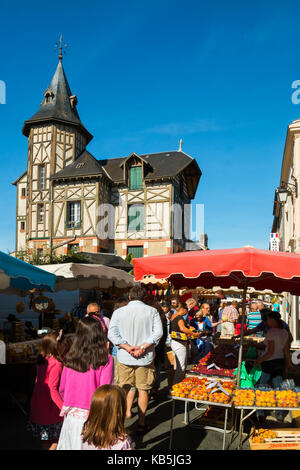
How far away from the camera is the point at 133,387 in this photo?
4746mm

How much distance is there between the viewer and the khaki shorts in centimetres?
459

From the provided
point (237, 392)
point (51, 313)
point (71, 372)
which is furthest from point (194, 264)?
point (51, 313)

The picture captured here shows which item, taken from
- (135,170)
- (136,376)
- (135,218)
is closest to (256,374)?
(136,376)

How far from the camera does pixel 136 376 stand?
4.62m

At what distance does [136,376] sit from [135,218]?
75.4 ft

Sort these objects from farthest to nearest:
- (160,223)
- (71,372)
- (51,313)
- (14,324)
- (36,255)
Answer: (160,223) → (36,255) → (51,313) → (14,324) → (71,372)

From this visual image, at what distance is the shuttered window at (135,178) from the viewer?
27734mm

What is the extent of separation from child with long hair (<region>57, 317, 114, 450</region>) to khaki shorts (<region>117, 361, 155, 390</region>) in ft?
4.40

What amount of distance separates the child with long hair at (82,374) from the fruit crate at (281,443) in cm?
191

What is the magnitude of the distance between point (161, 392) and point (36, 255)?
19.5 meters

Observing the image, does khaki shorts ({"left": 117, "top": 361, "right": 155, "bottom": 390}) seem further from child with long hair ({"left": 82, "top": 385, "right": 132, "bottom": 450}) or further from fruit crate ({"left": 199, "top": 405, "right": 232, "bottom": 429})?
child with long hair ({"left": 82, "top": 385, "right": 132, "bottom": 450})

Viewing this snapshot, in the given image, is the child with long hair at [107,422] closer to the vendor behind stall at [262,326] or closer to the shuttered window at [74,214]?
the vendor behind stall at [262,326]

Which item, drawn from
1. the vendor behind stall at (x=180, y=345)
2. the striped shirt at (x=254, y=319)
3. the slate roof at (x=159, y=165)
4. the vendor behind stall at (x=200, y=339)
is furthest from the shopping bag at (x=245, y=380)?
the slate roof at (x=159, y=165)
